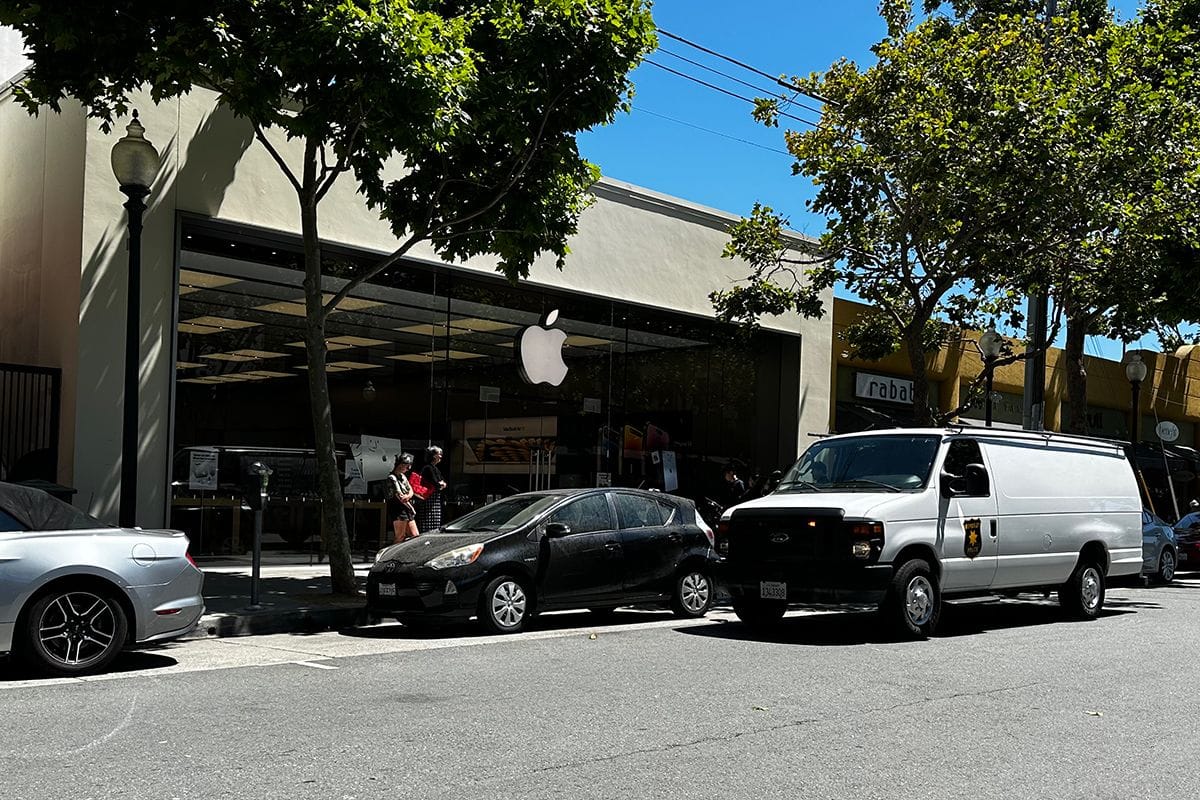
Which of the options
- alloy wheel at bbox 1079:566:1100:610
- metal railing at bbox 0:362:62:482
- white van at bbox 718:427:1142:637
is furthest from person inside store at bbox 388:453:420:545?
alloy wheel at bbox 1079:566:1100:610

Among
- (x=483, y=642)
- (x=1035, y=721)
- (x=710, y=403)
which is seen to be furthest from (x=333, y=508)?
(x=710, y=403)

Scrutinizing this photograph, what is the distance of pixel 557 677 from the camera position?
8875 millimetres

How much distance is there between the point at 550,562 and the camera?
12.1m

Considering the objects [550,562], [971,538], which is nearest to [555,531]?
[550,562]

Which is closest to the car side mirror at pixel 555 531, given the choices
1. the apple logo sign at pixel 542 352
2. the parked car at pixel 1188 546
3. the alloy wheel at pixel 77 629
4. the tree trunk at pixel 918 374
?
the alloy wheel at pixel 77 629

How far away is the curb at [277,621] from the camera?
1143 cm

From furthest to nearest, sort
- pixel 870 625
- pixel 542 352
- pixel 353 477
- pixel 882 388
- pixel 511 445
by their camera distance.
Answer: pixel 882 388 → pixel 542 352 → pixel 511 445 → pixel 353 477 → pixel 870 625

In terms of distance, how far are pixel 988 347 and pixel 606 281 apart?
23.1ft

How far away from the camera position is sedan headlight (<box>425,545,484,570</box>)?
1152cm

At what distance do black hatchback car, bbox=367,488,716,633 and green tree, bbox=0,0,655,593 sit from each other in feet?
6.50

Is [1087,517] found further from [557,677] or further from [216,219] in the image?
[216,219]

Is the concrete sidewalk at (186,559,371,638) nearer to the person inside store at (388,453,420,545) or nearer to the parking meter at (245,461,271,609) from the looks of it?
the parking meter at (245,461,271,609)

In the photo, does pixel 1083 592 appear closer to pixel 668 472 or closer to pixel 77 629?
pixel 668 472

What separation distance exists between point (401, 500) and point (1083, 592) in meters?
8.51
